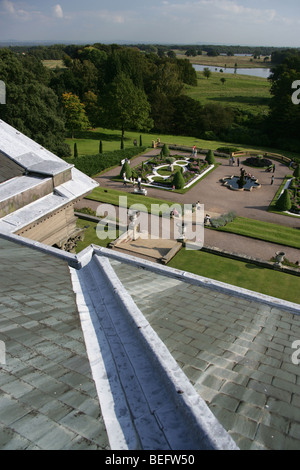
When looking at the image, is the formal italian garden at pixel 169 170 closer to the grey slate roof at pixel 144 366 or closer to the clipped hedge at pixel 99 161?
the clipped hedge at pixel 99 161

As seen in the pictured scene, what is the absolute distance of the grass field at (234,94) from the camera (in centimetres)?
10925

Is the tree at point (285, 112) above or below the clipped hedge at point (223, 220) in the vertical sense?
above

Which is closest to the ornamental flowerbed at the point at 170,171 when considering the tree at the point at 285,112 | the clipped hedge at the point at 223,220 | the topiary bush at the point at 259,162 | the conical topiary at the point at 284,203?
the topiary bush at the point at 259,162

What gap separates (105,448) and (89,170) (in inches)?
2000

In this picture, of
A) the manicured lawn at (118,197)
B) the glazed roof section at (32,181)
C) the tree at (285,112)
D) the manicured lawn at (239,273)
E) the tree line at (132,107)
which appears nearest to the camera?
the glazed roof section at (32,181)

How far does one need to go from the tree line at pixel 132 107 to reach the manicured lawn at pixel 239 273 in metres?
34.6

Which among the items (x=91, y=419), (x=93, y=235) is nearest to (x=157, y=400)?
(x=91, y=419)

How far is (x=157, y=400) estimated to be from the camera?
19.2 ft

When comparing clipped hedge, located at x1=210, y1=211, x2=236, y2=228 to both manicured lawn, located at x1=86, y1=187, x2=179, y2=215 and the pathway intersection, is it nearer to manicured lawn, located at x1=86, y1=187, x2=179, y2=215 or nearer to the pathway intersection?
the pathway intersection

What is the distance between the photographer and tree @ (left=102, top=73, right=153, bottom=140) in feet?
233

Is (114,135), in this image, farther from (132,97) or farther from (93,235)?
(93,235)

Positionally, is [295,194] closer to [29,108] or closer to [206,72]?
[29,108]

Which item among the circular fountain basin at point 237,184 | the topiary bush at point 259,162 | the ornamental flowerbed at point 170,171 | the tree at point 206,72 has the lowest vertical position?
the circular fountain basin at point 237,184

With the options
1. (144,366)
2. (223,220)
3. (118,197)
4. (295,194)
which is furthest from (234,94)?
(144,366)
